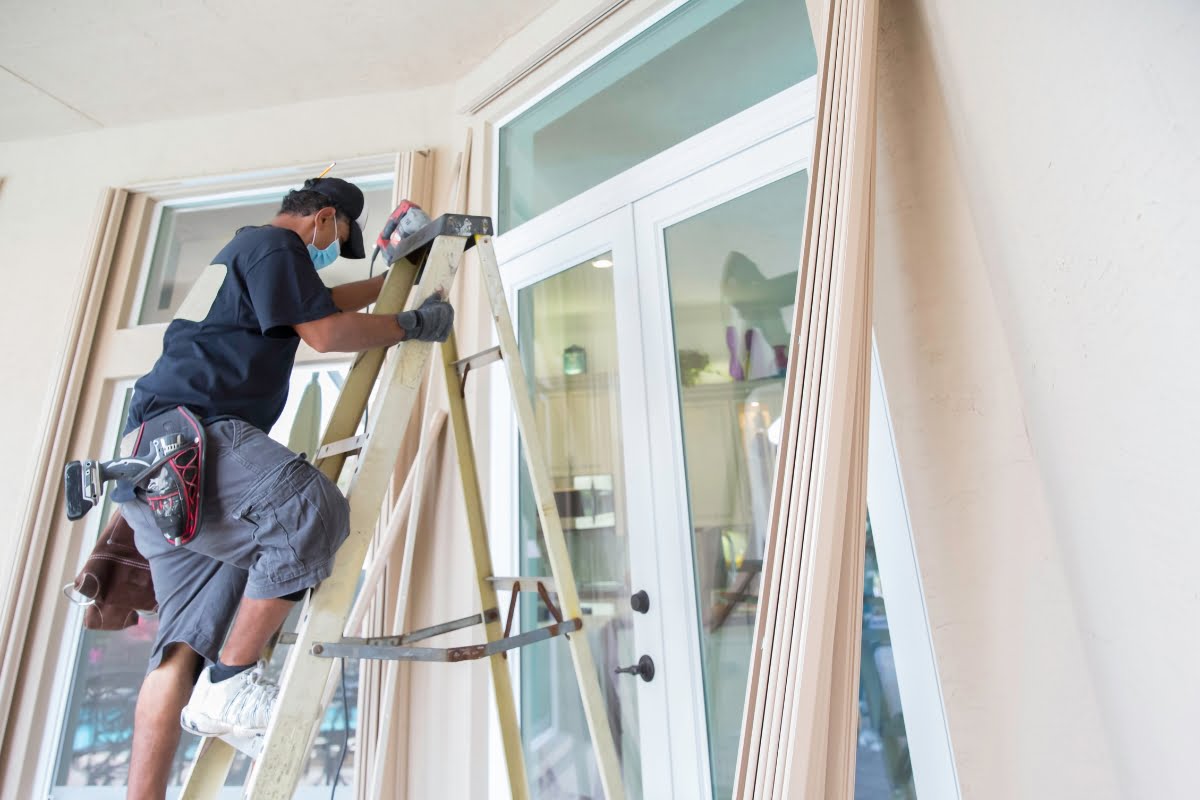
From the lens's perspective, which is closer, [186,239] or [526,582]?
[526,582]

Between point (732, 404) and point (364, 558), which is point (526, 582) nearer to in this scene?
point (364, 558)

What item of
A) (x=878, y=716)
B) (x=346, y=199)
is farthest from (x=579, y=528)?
(x=346, y=199)

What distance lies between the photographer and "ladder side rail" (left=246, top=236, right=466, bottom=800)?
0.92 metres

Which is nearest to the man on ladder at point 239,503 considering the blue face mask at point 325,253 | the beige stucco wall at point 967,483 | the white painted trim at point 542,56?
the blue face mask at point 325,253

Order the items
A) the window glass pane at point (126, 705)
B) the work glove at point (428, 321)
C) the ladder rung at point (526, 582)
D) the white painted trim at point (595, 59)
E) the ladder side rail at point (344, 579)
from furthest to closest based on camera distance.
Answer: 1. the window glass pane at point (126, 705)
2. the white painted trim at point (595, 59)
3. the ladder rung at point (526, 582)
4. the work glove at point (428, 321)
5. the ladder side rail at point (344, 579)

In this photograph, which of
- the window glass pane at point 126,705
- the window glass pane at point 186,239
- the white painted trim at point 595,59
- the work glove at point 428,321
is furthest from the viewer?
the window glass pane at point 186,239

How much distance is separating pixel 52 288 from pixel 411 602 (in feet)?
7.55

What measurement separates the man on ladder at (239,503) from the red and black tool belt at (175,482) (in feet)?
0.04

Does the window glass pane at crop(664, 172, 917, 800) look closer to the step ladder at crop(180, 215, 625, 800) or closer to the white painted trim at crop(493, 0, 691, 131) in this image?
the step ladder at crop(180, 215, 625, 800)

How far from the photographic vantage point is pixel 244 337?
1.34 meters

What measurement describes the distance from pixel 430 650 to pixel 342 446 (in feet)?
1.45

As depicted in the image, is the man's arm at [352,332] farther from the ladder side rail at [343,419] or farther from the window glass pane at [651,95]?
the window glass pane at [651,95]

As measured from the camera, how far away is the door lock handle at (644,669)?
59.6 inches

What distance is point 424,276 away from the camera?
1.31 meters
